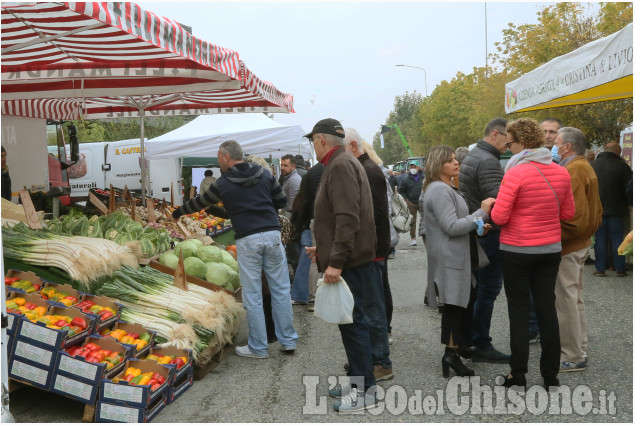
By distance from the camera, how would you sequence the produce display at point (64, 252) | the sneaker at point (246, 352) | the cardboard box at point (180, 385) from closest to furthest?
the cardboard box at point (180, 385) < the produce display at point (64, 252) < the sneaker at point (246, 352)

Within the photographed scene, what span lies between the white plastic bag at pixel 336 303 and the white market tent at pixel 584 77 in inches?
123

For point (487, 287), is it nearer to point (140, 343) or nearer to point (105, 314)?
point (140, 343)

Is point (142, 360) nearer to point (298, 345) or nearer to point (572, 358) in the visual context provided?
point (298, 345)

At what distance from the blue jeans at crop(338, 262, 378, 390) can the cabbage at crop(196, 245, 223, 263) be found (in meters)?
2.87

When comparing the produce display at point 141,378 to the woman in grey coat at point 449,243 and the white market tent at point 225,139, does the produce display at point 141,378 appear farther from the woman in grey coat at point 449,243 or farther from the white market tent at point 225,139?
the white market tent at point 225,139

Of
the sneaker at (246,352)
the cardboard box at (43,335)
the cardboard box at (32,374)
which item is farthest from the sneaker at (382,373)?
the cardboard box at (32,374)

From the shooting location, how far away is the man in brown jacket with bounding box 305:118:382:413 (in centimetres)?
395

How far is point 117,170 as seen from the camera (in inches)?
810

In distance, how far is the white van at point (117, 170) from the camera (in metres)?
20.4

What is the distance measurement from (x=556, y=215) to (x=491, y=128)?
46.0 inches

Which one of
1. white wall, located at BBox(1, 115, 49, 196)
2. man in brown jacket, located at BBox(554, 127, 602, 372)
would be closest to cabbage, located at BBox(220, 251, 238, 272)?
man in brown jacket, located at BBox(554, 127, 602, 372)

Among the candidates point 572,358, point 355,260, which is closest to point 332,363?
point 355,260

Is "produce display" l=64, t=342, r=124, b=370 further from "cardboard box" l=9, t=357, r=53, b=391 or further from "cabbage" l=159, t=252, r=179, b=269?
"cabbage" l=159, t=252, r=179, b=269

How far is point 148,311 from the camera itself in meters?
4.99
